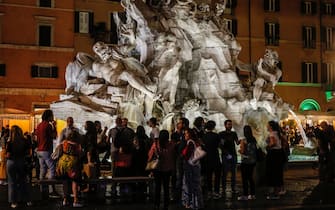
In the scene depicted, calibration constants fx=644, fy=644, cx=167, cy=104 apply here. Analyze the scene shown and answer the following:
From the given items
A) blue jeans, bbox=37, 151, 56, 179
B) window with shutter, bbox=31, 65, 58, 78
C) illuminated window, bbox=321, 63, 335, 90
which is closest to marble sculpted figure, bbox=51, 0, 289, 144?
blue jeans, bbox=37, 151, 56, 179

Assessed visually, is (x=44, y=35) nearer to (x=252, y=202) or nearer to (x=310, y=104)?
(x=310, y=104)

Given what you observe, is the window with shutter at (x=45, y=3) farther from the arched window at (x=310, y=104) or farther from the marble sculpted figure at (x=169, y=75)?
the marble sculpted figure at (x=169, y=75)

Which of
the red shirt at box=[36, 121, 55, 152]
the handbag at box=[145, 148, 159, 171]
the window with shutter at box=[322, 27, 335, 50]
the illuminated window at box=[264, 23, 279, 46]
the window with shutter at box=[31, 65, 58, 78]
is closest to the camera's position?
the handbag at box=[145, 148, 159, 171]

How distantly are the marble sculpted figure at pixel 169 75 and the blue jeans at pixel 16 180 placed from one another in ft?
23.9

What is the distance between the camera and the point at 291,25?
151ft

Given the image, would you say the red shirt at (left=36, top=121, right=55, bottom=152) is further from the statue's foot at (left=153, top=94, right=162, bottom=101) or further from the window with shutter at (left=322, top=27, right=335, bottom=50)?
the window with shutter at (left=322, top=27, right=335, bottom=50)

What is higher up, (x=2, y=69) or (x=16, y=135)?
(x=2, y=69)

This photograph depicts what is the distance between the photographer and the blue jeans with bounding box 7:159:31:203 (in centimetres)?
1052

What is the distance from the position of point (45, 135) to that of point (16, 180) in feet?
3.35

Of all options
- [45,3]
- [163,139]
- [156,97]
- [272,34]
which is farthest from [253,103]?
[272,34]

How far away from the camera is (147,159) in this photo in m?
11.7

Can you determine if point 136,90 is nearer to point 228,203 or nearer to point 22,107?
point 228,203

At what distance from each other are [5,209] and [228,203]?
3.77m

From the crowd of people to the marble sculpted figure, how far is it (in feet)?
17.1
